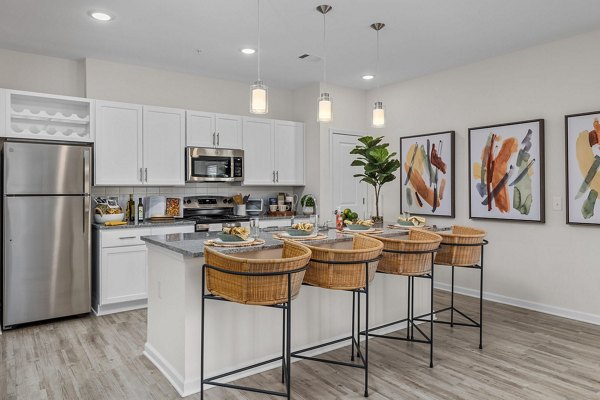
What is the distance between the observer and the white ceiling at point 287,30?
3398 millimetres

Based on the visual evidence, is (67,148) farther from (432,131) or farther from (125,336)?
(432,131)

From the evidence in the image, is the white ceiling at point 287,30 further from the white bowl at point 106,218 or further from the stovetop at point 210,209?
the white bowl at point 106,218

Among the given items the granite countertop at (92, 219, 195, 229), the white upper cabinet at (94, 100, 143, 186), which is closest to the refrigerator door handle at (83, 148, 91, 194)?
the white upper cabinet at (94, 100, 143, 186)

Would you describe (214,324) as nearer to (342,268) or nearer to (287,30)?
(342,268)

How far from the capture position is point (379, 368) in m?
2.96

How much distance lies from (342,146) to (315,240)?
128 inches

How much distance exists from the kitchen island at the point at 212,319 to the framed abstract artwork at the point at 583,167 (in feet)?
6.78

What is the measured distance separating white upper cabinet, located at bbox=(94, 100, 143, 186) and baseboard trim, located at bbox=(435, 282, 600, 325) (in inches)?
159

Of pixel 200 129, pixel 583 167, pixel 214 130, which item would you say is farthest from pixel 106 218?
pixel 583 167

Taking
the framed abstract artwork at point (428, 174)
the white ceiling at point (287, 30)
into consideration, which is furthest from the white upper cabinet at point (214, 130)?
the framed abstract artwork at point (428, 174)

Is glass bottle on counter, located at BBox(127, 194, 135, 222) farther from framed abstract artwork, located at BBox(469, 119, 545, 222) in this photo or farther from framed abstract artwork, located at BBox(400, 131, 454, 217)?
framed abstract artwork, located at BBox(469, 119, 545, 222)

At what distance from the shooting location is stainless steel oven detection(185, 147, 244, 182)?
197 inches

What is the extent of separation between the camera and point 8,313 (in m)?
3.76

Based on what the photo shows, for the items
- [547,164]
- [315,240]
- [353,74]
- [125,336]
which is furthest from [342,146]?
[125,336]
